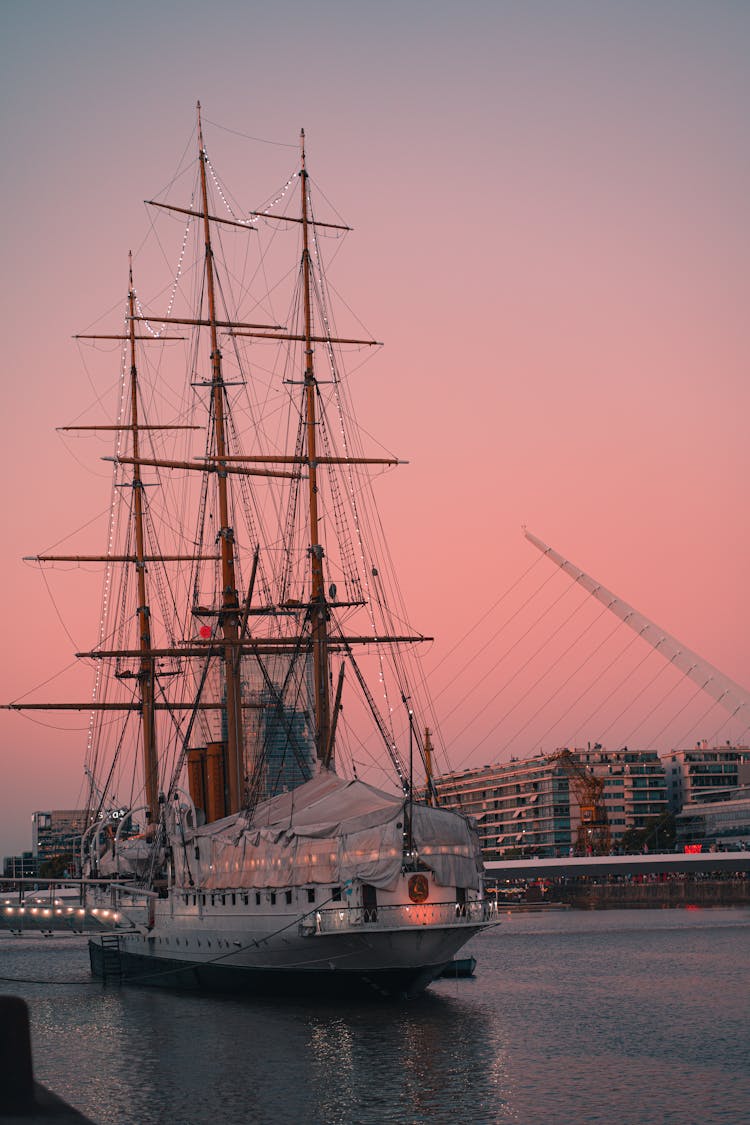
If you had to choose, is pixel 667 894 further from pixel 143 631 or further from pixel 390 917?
pixel 390 917

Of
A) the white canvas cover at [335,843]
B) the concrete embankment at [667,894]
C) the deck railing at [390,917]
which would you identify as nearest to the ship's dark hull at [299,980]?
the deck railing at [390,917]

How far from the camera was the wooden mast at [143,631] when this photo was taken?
98312 mm

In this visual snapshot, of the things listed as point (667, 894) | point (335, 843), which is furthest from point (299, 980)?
point (667, 894)

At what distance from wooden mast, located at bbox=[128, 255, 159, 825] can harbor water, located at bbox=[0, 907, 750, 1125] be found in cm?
2253

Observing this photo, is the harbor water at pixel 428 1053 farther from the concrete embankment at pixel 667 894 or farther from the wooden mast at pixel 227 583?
the concrete embankment at pixel 667 894

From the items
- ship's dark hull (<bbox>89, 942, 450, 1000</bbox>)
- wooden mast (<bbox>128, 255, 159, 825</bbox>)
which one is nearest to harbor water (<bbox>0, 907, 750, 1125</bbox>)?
ship's dark hull (<bbox>89, 942, 450, 1000</bbox>)

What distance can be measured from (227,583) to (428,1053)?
44.1m

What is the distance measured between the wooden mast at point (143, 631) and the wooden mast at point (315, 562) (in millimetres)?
16927

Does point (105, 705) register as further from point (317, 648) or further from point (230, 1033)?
point (230, 1033)

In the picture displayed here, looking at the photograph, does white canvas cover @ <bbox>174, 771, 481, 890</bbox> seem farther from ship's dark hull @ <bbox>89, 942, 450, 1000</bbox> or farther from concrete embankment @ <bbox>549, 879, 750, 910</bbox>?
concrete embankment @ <bbox>549, 879, 750, 910</bbox>

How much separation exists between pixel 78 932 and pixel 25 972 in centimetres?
1903

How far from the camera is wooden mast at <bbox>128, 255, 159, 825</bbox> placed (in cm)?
9831

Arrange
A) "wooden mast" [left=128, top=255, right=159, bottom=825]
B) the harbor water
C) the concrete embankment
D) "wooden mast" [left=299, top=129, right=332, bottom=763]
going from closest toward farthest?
the harbor water, "wooden mast" [left=299, top=129, right=332, bottom=763], "wooden mast" [left=128, top=255, right=159, bottom=825], the concrete embankment

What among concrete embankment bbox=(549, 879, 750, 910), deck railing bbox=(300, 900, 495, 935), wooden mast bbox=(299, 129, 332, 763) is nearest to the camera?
deck railing bbox=(300, 900, 495, 935)
